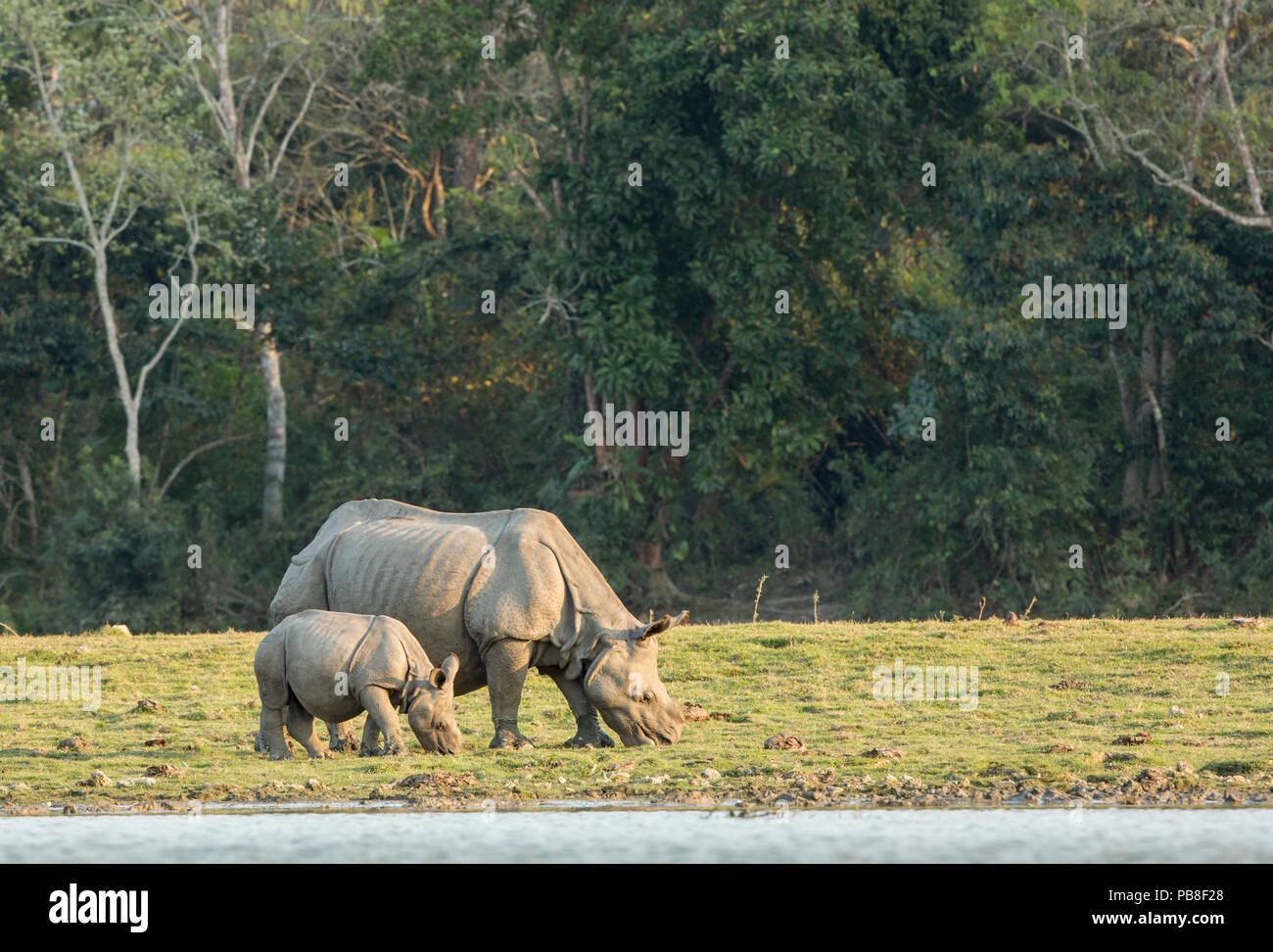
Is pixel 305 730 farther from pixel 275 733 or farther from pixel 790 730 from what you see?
pixel 790 730

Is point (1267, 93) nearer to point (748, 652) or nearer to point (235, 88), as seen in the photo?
point (748, 652)

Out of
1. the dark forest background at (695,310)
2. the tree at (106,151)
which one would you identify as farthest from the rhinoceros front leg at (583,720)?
the tree at (106,151)

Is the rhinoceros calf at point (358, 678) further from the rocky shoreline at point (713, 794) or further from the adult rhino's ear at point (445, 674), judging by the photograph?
the rocky shoreline at point (713, 794)

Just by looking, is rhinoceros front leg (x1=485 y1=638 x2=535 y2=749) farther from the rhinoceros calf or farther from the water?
the water

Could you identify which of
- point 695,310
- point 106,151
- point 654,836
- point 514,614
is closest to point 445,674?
point 514,614

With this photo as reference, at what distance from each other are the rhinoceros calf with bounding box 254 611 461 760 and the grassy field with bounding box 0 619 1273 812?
230 mm

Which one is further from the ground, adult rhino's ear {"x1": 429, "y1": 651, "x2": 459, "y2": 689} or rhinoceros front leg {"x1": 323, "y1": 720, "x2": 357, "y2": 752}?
adult rhino's ear {"x1": 429, "y1": 651, "x2": 459, "y2": 689}

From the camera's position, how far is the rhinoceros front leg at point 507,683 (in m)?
12.7

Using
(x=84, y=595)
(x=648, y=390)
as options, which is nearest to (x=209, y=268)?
(x=84, y=595)

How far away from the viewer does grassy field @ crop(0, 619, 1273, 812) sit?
1141cm

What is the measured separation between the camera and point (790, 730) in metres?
13.8

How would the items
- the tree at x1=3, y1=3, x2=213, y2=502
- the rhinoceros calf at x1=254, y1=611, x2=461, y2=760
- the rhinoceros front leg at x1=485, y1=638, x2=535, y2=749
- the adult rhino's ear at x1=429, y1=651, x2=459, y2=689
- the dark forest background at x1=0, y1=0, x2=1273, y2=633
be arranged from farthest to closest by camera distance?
the tree at x1=3, y1=3, x2=213, y2=502
the dark forest background at x1=0, y1=0, x2=1273, y2=633
the rhinoceros front leg at x1=485, y1=638, x2=535, y2=749
the adult rhino's ear at x1=429, y1=651, x2=459, y2=689
the rhinoceros calf at x1=254, y1=611, x2=461, y2=760

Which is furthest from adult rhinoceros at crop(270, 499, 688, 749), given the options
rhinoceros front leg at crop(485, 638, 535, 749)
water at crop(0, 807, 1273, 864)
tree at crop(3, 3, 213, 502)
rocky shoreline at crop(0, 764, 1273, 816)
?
tree at crop(3, 3, 213, 502)

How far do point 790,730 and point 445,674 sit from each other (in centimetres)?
274
